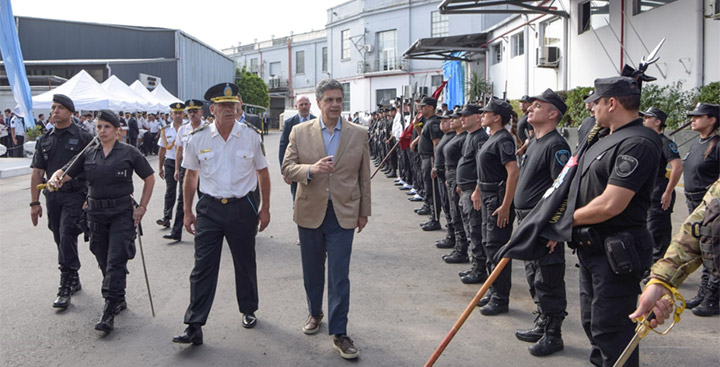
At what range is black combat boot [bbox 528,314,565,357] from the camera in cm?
441

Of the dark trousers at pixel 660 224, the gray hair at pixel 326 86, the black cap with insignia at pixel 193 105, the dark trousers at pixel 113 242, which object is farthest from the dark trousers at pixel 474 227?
the black cap with insignia at pixel 193 105

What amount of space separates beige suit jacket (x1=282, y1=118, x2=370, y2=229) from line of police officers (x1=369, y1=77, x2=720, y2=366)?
1.27m

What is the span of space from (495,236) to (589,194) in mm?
2220

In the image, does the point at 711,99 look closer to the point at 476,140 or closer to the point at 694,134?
the point at 694,134

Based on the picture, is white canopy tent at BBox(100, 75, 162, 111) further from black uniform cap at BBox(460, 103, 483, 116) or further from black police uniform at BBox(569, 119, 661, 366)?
black police uniform at BBox(569, 119, 661, 366)

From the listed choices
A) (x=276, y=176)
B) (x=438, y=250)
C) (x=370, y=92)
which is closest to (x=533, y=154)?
(x=438, y=250)

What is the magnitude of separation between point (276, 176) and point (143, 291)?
11.5 meters

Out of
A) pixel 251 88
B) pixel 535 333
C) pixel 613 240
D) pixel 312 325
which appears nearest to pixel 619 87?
pixel 613 240

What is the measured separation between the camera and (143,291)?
19.9 ft

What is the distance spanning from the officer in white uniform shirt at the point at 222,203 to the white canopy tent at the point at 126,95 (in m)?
19.7

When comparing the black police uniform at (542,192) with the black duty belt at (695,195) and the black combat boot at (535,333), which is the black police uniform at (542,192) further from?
the black duty belt at (695,195)

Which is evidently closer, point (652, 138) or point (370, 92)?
point (652, 138)

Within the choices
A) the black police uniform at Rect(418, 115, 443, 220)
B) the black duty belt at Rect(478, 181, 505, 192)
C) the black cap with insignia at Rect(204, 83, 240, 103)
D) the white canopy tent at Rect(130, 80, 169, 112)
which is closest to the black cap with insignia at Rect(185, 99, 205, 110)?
the black cap with insignia at Rect(204, 83, 240, 103)

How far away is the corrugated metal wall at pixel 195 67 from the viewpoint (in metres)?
39.3
